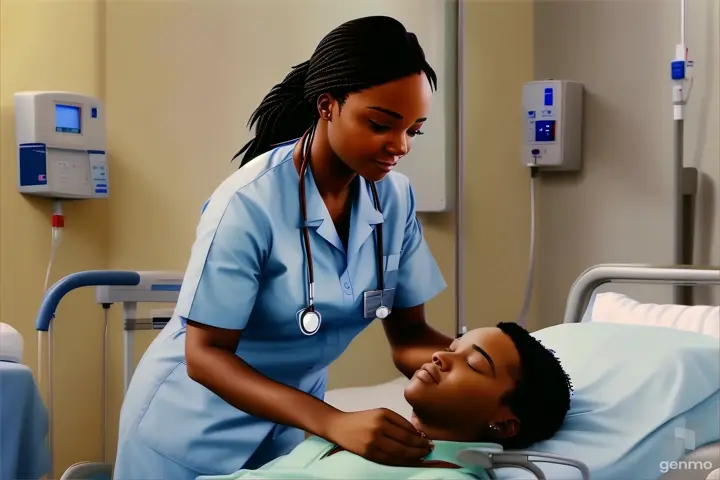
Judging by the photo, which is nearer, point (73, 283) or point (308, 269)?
point (308, 269)

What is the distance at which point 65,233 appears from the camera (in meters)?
1.86

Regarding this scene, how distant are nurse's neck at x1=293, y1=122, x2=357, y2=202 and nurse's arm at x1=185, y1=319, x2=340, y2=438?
23cm

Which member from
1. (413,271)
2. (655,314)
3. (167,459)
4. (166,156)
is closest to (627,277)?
(655,314)

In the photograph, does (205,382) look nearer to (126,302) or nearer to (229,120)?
(229,120)

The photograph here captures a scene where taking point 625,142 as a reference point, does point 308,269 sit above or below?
A: below

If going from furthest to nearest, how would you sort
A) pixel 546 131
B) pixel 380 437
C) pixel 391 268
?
pixel 546 131 < pixel 391 268 < pixel 380 437

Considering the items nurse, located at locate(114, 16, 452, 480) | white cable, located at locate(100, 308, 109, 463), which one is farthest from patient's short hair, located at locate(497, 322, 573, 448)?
white cable, located at locate(100, 308, 109, 463)

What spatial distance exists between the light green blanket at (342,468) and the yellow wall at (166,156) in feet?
0.82

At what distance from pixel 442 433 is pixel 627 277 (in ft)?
1.37

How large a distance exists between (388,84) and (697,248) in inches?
21.6

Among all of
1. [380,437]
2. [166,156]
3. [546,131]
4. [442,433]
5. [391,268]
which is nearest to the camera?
[380,437]

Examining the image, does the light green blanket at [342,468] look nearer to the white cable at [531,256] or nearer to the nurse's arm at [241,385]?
the nurse's arm at [241,385]

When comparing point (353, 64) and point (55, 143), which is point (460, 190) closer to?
point (353, 64)

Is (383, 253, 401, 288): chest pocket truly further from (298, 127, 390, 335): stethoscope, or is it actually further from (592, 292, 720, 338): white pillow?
(592, 292, 720, 338): white pillow
